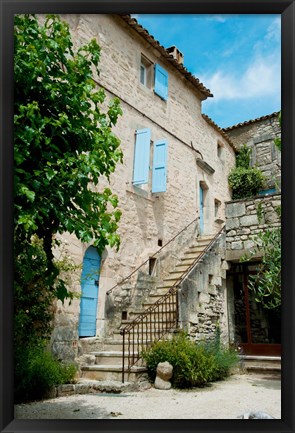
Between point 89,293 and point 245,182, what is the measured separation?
8.47 meters

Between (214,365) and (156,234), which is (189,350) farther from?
(156,234)

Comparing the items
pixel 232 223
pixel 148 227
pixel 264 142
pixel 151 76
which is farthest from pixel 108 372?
pixel 264 142

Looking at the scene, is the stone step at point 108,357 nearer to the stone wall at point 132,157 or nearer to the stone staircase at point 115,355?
the stone staircase at point 115,355

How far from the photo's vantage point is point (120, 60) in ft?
30.0

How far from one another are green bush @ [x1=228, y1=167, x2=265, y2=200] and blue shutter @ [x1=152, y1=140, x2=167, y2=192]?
16.9 feet

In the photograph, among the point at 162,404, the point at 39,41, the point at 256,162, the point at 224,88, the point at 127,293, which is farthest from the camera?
the point at 256,162

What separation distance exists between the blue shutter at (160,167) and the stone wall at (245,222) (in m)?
1.69

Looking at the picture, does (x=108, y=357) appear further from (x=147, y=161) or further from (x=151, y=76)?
(x=151, y=76)

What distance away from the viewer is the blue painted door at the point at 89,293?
7207 mm

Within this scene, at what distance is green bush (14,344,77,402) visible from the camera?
4.94 meters

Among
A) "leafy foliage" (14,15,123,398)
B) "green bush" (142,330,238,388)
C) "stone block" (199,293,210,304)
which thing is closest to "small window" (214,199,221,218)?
"stone block" (199,293,210,304)

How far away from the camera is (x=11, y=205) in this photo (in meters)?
2.51

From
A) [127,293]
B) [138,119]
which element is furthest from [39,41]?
[138,119]

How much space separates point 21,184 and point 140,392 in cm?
386
